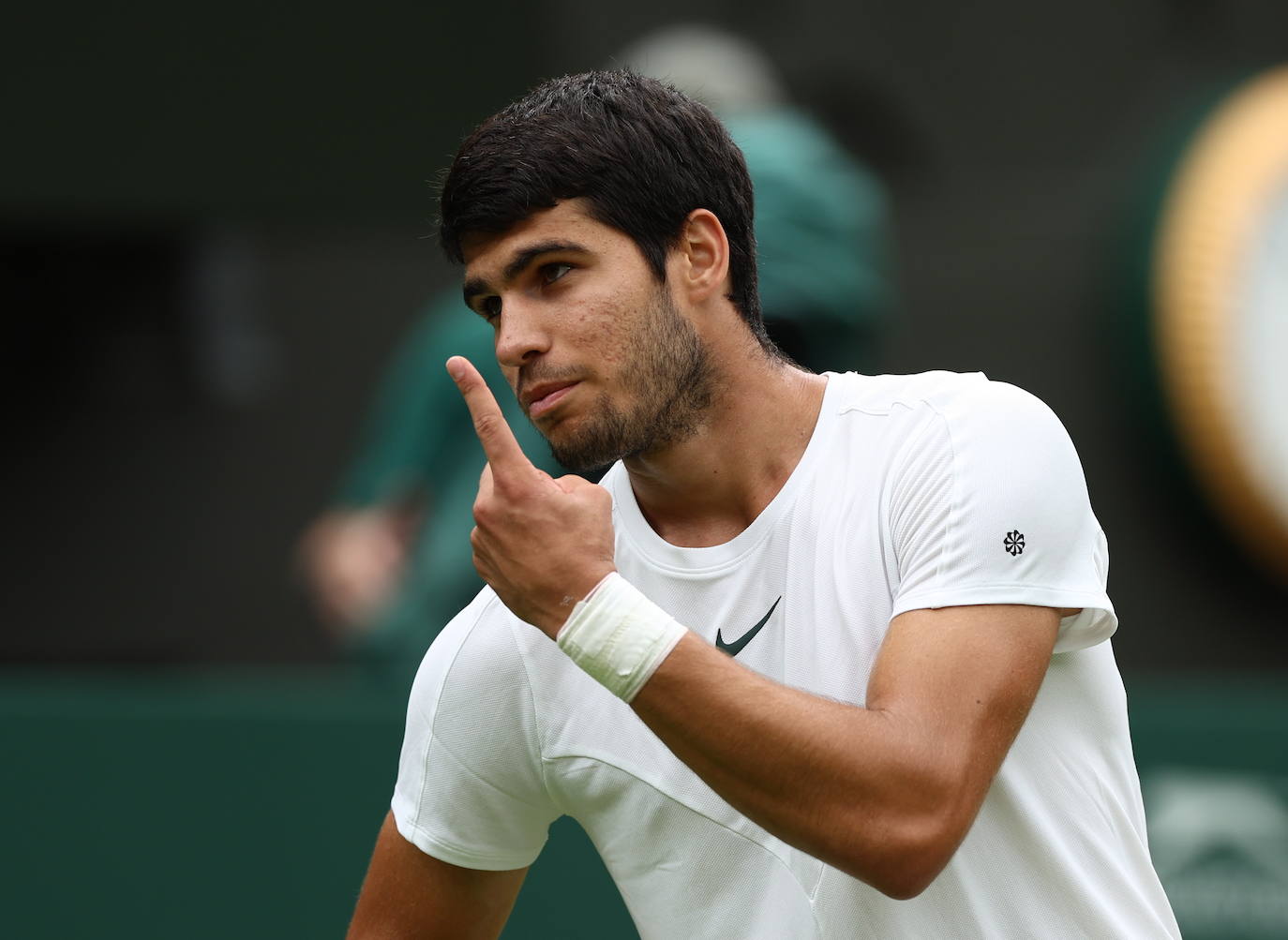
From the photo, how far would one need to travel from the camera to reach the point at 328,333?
7035 millimetres

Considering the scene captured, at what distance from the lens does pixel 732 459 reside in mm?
2590

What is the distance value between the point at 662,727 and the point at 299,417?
5078 millimetres

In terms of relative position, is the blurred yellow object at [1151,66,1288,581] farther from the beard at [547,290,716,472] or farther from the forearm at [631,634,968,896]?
the forearm at [631,634,968,896]

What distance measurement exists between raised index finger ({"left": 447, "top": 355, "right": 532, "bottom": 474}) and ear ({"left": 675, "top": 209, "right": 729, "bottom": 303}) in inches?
14.5

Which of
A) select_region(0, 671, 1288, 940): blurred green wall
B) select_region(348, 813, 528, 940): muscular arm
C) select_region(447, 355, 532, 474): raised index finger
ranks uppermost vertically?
select_region(447, 355, 532, 474): raised index finger

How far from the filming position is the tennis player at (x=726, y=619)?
2141 millimetres

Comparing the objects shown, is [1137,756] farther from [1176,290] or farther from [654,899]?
[654,899]

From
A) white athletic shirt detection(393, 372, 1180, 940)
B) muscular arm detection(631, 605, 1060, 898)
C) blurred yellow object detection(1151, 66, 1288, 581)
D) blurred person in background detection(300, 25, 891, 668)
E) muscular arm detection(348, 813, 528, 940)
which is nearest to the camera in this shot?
muscular arm detection(631, 605, 1060, 898)

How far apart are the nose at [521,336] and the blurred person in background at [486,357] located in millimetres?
1492

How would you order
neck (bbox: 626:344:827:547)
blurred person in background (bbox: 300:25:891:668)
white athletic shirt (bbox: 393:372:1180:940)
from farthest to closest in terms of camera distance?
blurred person in background (bbox: 300:25:891:668), neck (bbox: 626:344:827:547), white athletic shirt (bbox: 393:372:1180:940)

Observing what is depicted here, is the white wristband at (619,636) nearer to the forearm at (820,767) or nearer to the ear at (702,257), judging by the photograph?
the forearm at (820,767)

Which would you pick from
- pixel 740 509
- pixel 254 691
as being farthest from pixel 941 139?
pixel 740 509

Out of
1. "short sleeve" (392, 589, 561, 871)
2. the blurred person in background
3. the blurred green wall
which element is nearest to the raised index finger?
"short sleeve" (392, 589, 561, 871)

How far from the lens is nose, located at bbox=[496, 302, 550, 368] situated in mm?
2445
